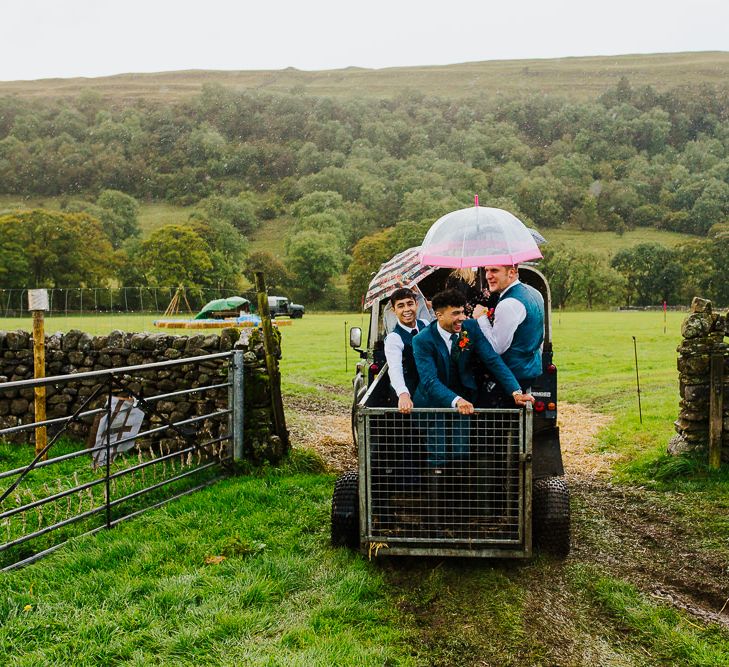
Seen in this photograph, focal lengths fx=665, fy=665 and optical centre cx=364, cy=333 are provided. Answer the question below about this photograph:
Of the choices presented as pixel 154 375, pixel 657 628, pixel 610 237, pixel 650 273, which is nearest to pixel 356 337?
pixel 154 375

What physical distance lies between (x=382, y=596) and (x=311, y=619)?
0.61 meters

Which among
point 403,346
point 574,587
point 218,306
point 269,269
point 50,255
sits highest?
point 50,255

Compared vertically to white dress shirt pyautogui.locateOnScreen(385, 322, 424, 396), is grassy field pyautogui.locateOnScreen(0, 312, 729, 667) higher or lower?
lower

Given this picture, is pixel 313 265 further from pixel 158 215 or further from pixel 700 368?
pixel 700 368

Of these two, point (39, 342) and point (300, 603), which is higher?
point (39, 342)

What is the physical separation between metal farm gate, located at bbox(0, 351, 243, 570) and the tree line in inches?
2482

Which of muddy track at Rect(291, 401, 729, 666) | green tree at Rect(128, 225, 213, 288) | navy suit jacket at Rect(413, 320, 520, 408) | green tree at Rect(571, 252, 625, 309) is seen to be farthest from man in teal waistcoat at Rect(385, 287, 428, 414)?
green tree at Rect(571, 252, 625, 309)

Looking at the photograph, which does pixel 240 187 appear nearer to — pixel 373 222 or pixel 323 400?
pixel 373 222

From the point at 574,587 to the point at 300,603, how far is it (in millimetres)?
1954

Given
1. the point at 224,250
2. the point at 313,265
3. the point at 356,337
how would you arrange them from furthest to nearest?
the point at 224,250
the point at 313,265
the point at 356,337

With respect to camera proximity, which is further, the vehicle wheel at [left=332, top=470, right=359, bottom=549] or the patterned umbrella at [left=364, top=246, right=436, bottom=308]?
the patterned umbrella at [left=364, top=246, right=436, bottom=308]

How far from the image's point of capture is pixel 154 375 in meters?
8.55

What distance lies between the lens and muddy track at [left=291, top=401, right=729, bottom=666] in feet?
12.6

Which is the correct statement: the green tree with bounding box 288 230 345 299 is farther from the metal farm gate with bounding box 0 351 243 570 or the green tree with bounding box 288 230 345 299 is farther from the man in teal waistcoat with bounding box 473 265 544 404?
the man in teal waistcoat with bounding box 473 265 544 404
